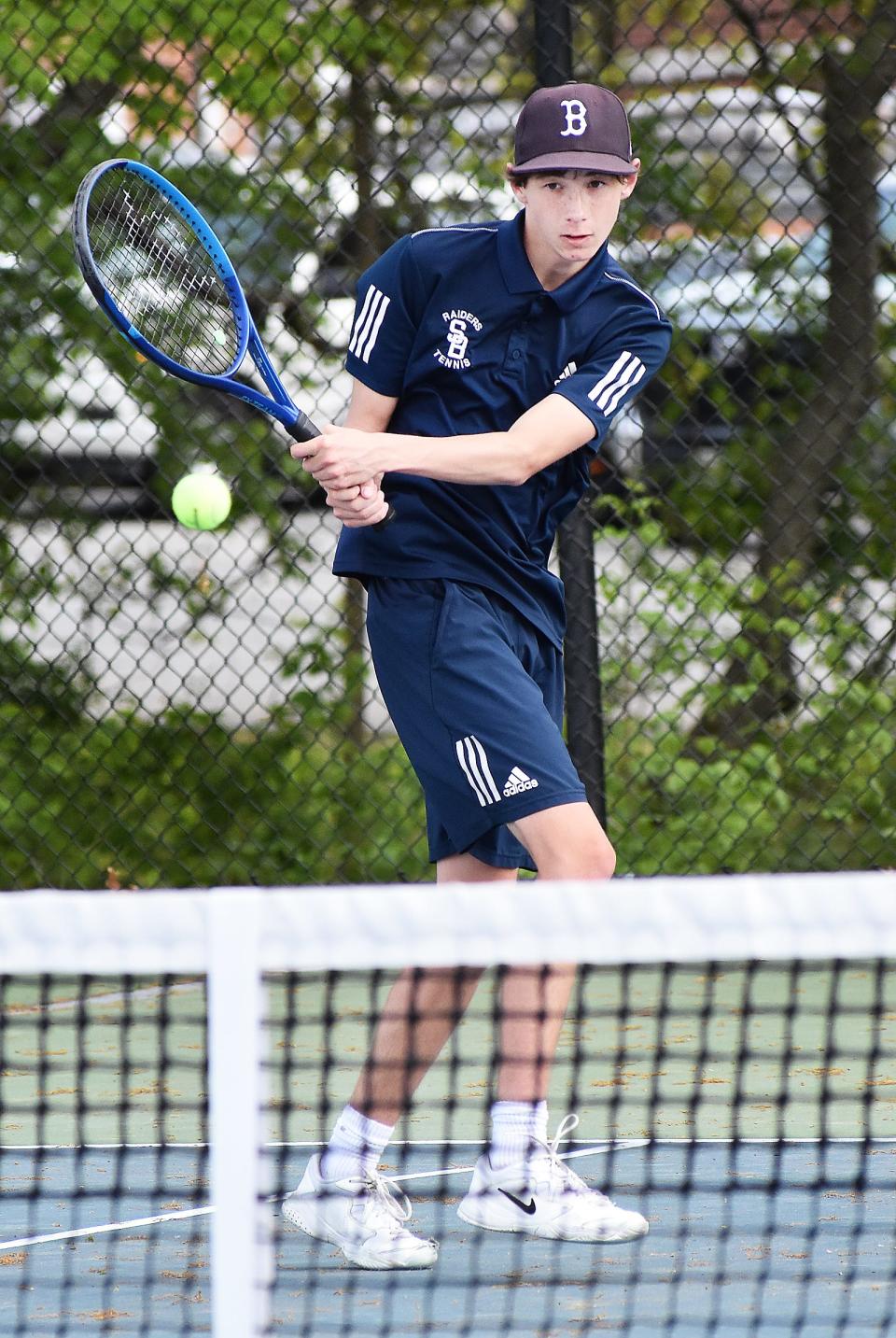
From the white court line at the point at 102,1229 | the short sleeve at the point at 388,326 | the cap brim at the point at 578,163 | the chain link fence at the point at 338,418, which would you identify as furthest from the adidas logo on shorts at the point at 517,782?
the chain link fence at the point at 338,418


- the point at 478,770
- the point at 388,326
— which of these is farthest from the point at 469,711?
the point at 388,326

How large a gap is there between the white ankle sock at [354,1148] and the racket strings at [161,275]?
1286mm

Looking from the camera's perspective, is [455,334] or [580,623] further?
[580,623]

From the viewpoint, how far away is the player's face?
2.71m

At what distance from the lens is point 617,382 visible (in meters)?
2.78

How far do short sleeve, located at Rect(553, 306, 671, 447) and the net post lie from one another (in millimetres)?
1192

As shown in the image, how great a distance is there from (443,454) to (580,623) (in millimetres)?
2258

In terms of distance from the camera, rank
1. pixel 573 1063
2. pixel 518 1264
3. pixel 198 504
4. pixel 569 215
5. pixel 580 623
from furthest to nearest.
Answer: pixel 580 623 < pixel 198 504 < pixel 573 1063 < pixel 569 215 < pixel 518 1264

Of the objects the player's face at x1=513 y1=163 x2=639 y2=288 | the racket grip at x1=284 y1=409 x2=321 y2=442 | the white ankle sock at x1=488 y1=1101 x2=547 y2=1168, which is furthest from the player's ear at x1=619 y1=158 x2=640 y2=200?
the white ankle sock at x1=488 y1=1101 x2=547 y2=1168

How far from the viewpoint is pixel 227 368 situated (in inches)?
124

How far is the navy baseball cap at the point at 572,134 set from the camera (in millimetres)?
2674

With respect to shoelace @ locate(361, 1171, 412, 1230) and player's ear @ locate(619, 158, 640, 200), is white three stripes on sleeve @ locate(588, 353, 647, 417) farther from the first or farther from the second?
shoelace @ locate(361, 1171, 412, 1230)

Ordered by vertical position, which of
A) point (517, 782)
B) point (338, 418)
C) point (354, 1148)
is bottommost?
point (354, 1148)

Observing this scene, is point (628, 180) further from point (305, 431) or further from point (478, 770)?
point (478, 770)
